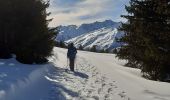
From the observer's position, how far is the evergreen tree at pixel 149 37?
70.9 feet

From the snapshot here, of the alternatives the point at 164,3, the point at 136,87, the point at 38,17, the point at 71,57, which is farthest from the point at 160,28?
the point at 38,17

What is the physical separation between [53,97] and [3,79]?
258 centimetres

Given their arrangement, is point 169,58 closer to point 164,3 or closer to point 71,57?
point 164,3

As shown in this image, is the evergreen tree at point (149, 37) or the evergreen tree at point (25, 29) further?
the evergreen tree at point (25, 29)

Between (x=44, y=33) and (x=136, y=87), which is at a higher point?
(x=44, y=33)

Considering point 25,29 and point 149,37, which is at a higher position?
point 25,29

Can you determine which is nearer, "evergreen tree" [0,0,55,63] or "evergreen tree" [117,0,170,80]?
"evergreen tree" [117,0,170,80]

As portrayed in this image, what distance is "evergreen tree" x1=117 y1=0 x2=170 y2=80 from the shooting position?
21609 millimetres

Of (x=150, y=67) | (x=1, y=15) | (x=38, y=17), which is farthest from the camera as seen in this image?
(x=38, y=17)

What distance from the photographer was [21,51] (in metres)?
26.7

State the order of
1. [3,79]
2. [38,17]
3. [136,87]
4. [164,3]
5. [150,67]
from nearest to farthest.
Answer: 1. [3,79]
2. [136,87]
3. [164,3]
4. [150,67]
5. [38,17]

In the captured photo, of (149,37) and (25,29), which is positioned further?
(25,29)

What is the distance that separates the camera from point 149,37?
22.5 meters

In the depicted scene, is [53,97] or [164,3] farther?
[164,3]
